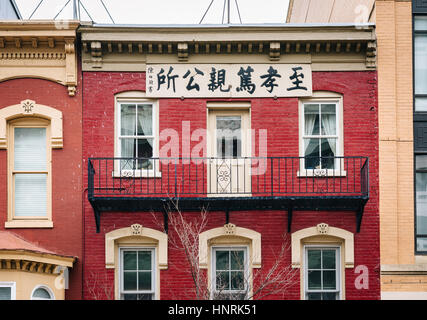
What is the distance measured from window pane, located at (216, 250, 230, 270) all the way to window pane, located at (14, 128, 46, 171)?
4.30 meters

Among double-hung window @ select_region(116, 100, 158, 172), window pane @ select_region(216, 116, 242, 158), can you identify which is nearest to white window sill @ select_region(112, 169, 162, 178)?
double-hung window @ select_region(116, 100, 158, 172)

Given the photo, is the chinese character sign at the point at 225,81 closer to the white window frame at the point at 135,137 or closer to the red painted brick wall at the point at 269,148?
the red painted brick wall at the point at 269,148

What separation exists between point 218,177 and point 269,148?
130 cm

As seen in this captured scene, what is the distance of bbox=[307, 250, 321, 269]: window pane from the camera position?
13844 millimetres

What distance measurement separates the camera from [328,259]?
13.9 m

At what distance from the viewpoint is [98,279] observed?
1348 centimetres

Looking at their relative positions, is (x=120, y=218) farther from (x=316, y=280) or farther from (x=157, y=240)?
(x=316, y=280)

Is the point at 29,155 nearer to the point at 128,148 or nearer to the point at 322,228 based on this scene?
the point at 128,148

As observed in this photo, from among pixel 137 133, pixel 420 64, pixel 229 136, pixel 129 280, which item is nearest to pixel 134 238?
pixel 129 280

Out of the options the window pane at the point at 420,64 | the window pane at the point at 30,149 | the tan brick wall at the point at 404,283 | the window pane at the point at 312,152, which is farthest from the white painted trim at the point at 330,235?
the window pane at the point at 30,149

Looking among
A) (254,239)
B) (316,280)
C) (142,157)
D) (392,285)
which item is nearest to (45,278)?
(142,157)

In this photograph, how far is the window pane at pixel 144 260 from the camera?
45.3 feet
